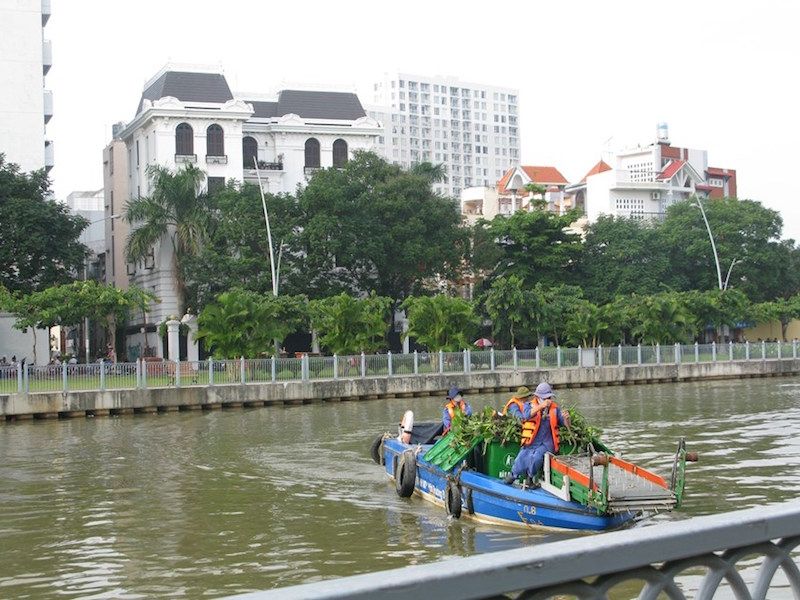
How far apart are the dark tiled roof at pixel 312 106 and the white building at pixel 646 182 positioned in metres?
27.2

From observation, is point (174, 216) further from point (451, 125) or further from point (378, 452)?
point (451, 125)

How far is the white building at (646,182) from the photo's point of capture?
98750mm

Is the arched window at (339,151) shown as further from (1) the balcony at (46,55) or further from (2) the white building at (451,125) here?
(2) the white building at (451,125)

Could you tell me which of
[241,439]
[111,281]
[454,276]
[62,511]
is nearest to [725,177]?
[454,276]

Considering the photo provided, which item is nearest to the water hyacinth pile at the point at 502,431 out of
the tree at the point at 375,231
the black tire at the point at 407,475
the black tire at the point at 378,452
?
the black tire at the point at 407,475

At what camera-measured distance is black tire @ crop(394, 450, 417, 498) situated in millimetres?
20297

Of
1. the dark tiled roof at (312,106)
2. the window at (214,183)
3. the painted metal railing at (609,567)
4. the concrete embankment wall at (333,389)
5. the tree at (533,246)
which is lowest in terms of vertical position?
the concrete embankment wall at (333,389)

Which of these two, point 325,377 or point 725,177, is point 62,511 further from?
point 725,177

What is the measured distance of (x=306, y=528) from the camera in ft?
57.7

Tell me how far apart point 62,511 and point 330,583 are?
719 inches

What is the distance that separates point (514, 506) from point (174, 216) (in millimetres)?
50002

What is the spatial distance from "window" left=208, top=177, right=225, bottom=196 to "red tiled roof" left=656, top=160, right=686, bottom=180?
4716cm

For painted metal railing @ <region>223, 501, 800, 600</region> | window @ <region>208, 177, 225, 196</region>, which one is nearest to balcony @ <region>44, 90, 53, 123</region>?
window @ <region>208, 177, 225, 196</region>

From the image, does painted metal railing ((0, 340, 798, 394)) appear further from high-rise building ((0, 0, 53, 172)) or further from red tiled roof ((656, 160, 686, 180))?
red tiled roof ((656, 160, 686, 180))
